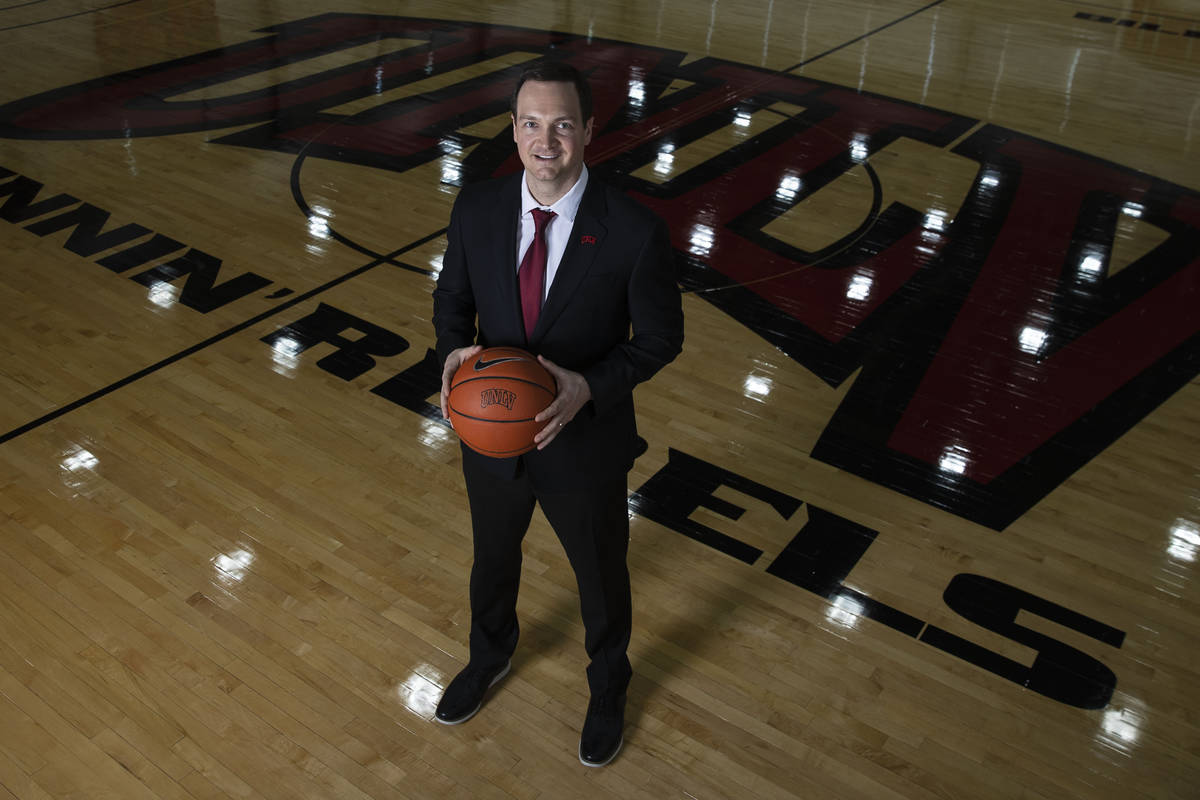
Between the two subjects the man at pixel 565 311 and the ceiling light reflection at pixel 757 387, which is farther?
the ceiling light reflection at pixel 757 387

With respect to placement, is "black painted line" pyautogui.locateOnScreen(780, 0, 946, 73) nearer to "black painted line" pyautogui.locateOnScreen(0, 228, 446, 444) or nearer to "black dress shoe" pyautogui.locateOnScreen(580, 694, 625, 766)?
"black painted line" pyautogui.locateOnScreen(0, 228, 446, 444)

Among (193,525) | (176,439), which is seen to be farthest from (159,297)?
(193,525)

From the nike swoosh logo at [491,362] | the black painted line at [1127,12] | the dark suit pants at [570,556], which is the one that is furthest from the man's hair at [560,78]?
the black painted line at [1127,12]

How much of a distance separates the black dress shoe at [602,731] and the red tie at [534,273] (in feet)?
3.82

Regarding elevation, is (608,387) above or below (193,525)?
above

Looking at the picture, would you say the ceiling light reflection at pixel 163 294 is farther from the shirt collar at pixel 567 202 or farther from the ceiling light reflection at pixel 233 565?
the shirt collar at pixel 567 202

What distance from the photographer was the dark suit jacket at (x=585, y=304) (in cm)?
224

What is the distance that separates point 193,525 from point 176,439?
61 cm

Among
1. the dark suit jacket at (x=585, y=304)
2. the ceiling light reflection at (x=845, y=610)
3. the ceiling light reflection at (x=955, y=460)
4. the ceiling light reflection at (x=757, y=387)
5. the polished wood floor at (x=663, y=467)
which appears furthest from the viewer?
the ceiling light reflection at (x=757, y=387)

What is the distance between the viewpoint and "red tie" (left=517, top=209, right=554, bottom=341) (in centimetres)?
225

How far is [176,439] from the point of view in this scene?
4141 mm

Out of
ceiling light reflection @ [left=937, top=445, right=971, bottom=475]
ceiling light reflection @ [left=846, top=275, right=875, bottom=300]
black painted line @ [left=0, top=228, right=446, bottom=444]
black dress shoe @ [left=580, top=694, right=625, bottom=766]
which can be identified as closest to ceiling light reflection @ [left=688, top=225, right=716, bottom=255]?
ceiling light reflection @ [left=846, top=275, right=875, bottom=300]

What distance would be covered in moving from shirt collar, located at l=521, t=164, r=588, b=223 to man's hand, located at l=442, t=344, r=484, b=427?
1.14ft

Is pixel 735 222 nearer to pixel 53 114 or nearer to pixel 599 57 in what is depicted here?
pixel 599 57
